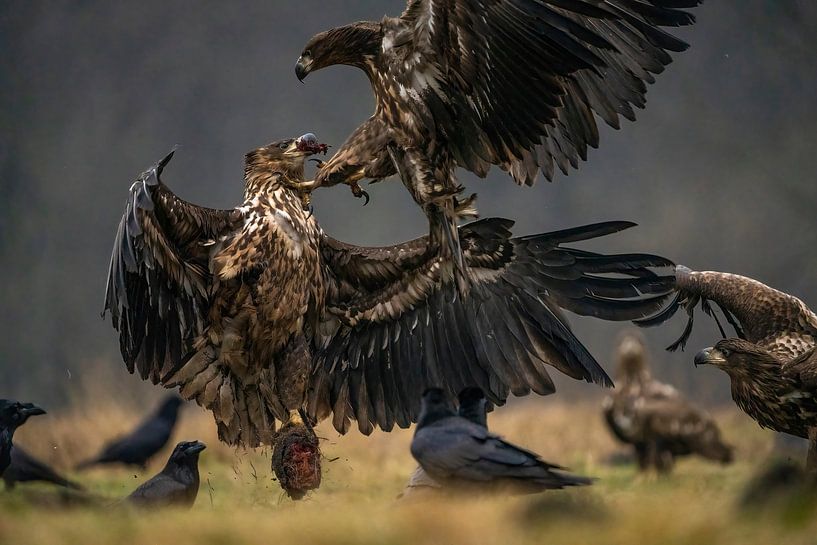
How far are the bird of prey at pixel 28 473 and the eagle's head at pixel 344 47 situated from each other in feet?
7.06

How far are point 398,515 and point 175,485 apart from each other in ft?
3.89

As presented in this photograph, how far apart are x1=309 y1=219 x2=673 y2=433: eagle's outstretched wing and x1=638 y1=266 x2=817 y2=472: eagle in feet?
0.95

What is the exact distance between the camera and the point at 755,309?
4.98 metres

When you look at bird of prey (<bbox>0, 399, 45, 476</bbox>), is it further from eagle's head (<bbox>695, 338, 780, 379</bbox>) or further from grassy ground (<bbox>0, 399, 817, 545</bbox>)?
eagle's head (<bbox>695, 338, 780, 379</bbox>)

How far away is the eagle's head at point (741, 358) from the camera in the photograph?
4.63 m

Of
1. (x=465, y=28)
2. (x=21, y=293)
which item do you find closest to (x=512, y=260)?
(x=465, y=28)

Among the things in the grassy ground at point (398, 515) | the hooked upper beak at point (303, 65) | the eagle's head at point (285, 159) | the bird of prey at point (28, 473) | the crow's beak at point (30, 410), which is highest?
the hooked upper beak at point (303, 65)

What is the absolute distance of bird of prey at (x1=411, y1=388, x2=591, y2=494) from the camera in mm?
3795

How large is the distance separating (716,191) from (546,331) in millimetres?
2460

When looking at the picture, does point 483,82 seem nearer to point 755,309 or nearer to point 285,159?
point 285,159

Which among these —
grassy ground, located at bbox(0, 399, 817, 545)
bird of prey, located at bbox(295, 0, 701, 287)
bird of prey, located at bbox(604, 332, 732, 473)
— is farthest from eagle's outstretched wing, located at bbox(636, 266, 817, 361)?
bird of prey, located at bbox(295, 0, 701, 287)

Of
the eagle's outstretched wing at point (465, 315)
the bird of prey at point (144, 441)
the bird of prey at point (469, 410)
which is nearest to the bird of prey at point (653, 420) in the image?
the eagle's outstretched wing at point (465, 315)

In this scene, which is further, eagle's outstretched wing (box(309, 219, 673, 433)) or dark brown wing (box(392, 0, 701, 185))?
eagle's outstretched wing (box(309, 219, 673, 433))

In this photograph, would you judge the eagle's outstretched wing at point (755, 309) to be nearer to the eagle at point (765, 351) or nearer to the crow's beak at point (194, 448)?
the eagle at point (765, 351)
